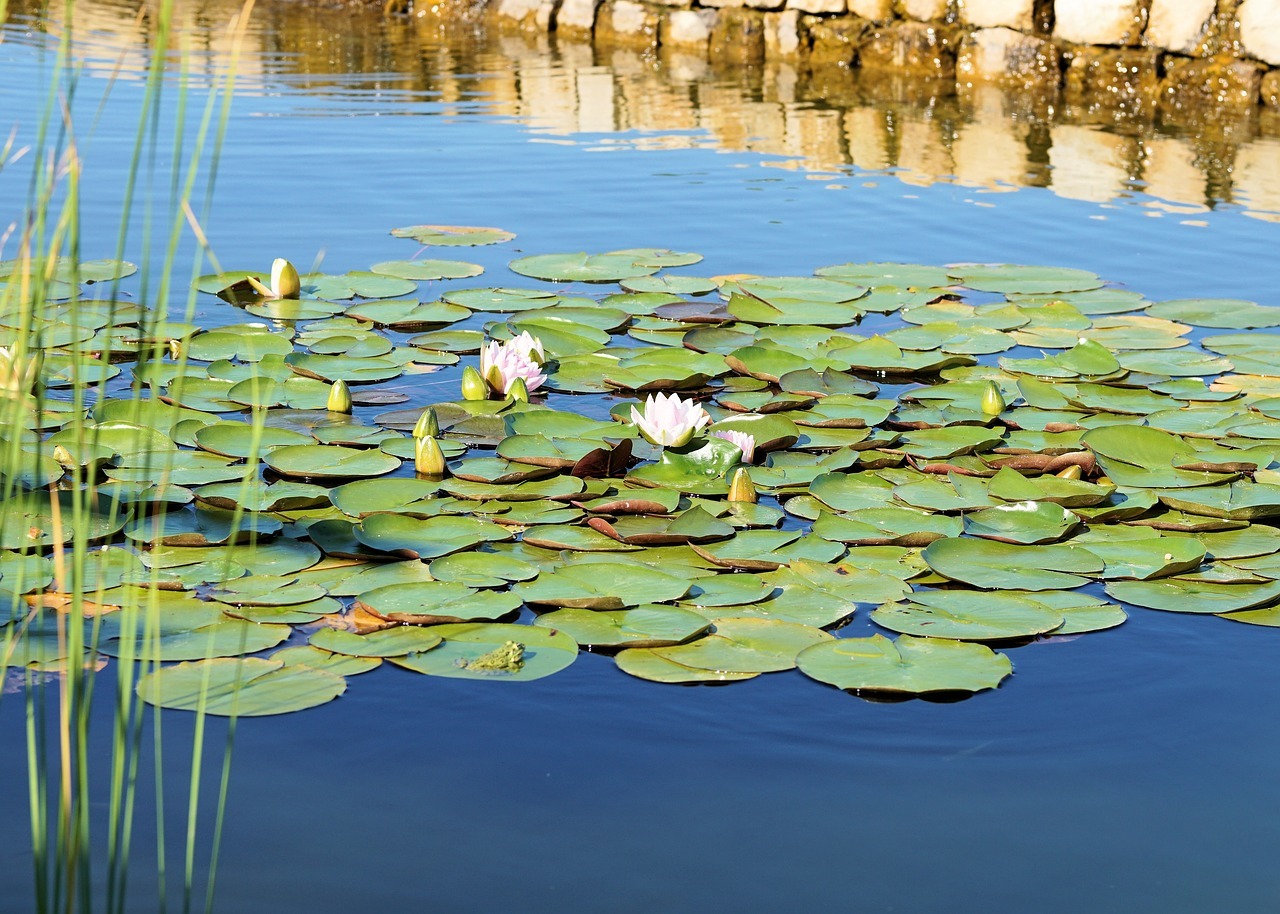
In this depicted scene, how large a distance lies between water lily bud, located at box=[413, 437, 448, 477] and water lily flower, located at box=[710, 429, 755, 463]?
660 millimetres

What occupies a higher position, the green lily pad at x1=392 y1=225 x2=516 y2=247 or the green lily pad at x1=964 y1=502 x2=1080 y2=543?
the green lily pad at x1=392 y1=225 x2=516 y2=247

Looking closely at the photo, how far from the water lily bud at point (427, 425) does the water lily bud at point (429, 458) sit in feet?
0.24

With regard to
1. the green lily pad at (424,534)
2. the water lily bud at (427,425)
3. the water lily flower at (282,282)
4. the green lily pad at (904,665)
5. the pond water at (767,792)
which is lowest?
the pond water at (767,792)

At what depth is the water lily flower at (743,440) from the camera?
3125 mm

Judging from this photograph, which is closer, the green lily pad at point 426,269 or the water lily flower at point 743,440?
the water lily flower at point 743,440

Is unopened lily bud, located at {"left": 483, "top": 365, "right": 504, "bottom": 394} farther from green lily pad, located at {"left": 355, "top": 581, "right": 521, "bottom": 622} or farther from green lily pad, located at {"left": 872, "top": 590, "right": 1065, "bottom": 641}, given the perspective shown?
green lily pad, located at {"left": 872, "top": 590, "right": 1065, "bottom": 641}

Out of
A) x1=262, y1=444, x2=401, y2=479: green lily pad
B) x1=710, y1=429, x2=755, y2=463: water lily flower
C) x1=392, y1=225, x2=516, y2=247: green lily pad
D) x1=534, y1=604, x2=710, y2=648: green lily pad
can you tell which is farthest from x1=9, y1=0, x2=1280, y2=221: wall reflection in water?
x1=534, y1=604, x2=710, y2=648: green lily pad

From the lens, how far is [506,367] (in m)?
3.52

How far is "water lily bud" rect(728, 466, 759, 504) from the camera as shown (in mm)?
2930

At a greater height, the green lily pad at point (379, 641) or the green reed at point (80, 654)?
the green reed at point (80, 654)

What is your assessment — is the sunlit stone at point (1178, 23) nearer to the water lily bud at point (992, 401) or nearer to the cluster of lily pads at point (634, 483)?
the cluster of lily pads at point (634, 483)

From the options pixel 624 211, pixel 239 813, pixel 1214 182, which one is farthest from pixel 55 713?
pixel 1214 182

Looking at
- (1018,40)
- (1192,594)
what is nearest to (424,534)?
(1192,594)

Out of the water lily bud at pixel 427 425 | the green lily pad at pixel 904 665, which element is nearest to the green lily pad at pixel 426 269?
the water lily bud at pixel 427 425
